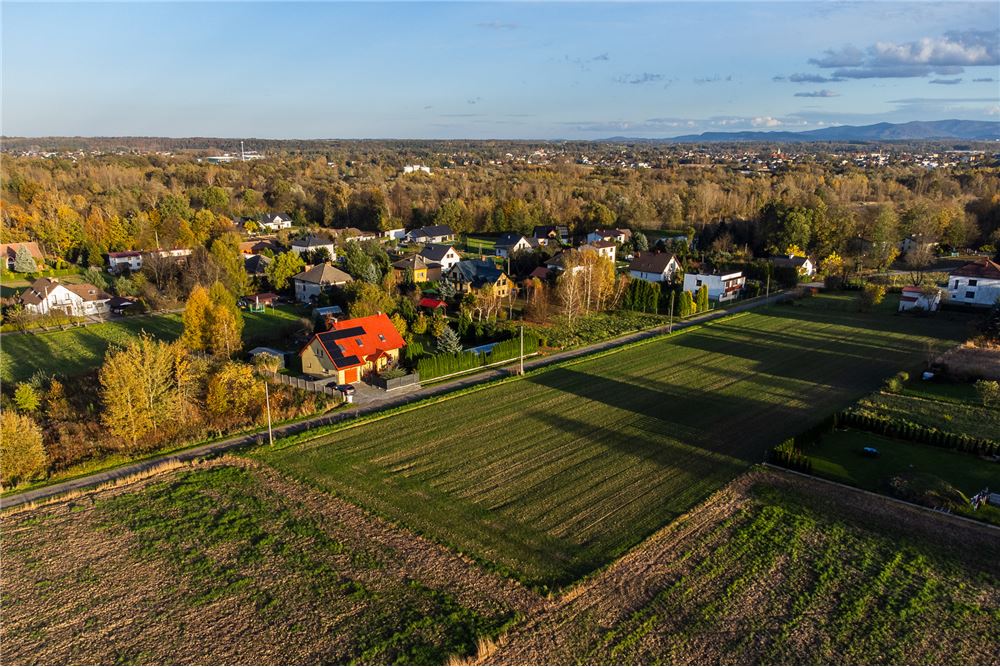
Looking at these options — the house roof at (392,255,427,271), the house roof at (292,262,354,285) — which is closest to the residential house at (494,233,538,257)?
the house roof at (392,255,427,271)

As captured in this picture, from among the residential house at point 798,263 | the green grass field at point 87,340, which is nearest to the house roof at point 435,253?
the green grass field at point 87,340

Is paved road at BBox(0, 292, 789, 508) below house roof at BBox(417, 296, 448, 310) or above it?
below

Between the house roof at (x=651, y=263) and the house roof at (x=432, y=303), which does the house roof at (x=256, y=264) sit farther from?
the house roof at (x=651, y=263)

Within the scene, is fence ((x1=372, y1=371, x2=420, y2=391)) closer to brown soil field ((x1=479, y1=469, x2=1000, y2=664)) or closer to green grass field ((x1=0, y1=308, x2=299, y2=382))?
green grass field ((x1=0, y1=308, x2=299, y2=382))

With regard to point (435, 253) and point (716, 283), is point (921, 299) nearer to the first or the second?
point (716, 283)

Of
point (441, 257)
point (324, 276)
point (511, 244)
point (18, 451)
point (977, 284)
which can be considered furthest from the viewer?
point (511, 244)

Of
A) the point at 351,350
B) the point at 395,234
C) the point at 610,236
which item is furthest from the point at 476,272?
the point at 395,234
